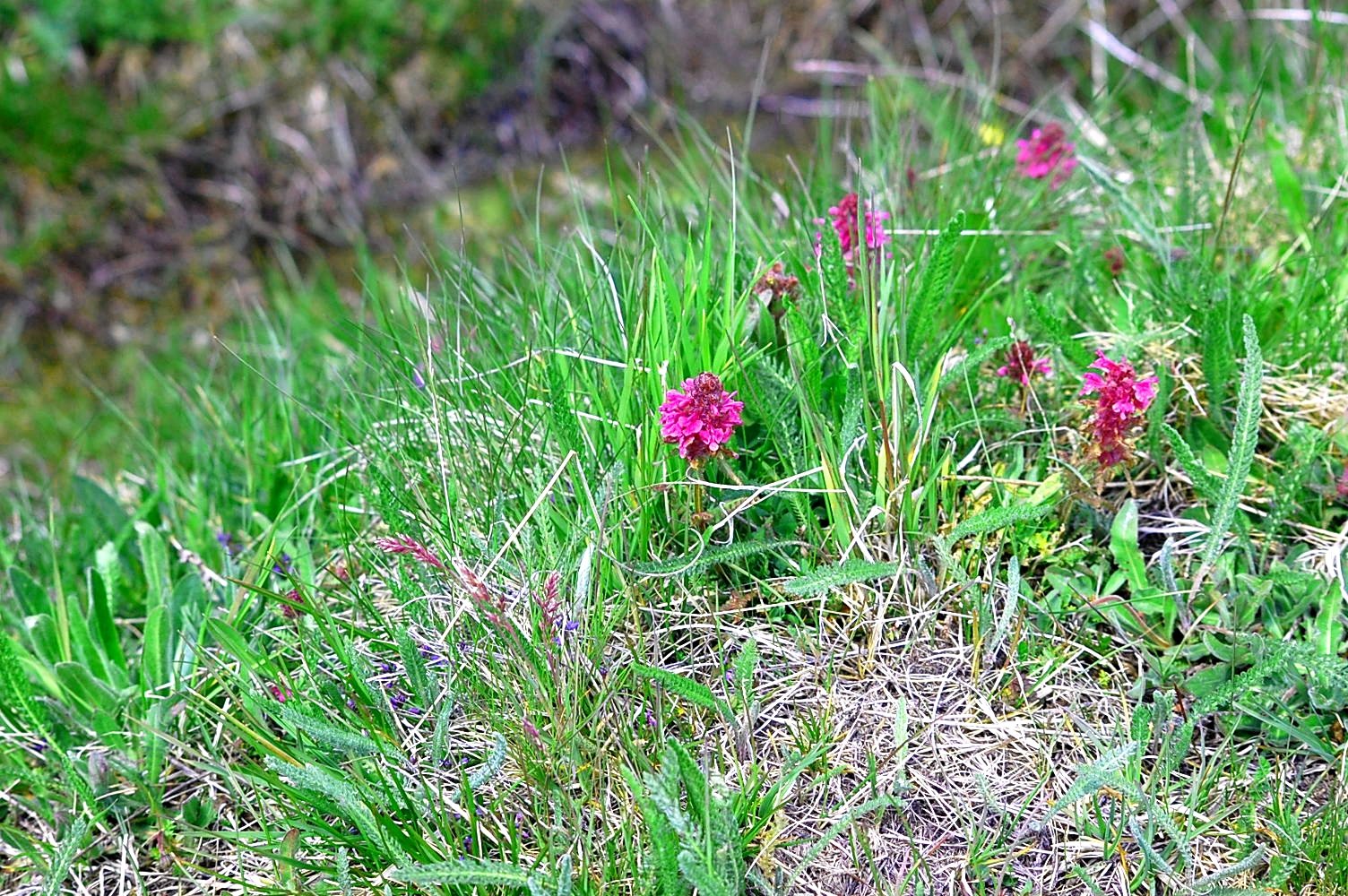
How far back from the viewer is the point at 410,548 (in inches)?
72.3

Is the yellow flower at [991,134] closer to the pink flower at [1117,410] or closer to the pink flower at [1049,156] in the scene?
the pink flower at [1049,156]

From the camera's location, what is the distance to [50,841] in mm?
2008

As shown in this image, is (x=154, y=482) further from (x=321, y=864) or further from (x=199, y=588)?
(x=321, y=864)

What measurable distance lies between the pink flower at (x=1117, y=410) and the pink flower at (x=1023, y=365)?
0.55 feet

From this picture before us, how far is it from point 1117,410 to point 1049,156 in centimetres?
110

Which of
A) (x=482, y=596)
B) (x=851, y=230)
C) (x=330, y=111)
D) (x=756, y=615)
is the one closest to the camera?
(x=482, y=596)

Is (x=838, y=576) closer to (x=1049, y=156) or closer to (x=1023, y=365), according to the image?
(x=1023, y=365)

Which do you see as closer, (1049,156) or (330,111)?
(1049,156)

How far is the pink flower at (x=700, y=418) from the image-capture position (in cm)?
181

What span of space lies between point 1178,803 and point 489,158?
175 inches

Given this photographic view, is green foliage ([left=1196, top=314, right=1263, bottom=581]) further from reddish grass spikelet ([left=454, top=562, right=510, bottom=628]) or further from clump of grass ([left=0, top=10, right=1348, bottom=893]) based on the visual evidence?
reddish grass spikelet ([left=454, top=562, right=510, bottom=628])

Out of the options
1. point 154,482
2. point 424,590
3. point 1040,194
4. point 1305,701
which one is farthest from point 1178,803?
point 154,482

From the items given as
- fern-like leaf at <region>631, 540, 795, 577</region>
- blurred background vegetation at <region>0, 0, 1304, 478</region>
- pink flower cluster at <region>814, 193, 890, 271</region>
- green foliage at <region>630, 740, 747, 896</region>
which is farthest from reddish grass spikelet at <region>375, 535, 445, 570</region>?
blurred background vegetation at <region>0, 0, 1304, 478</region>

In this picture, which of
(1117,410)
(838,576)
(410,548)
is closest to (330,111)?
(410,548)
